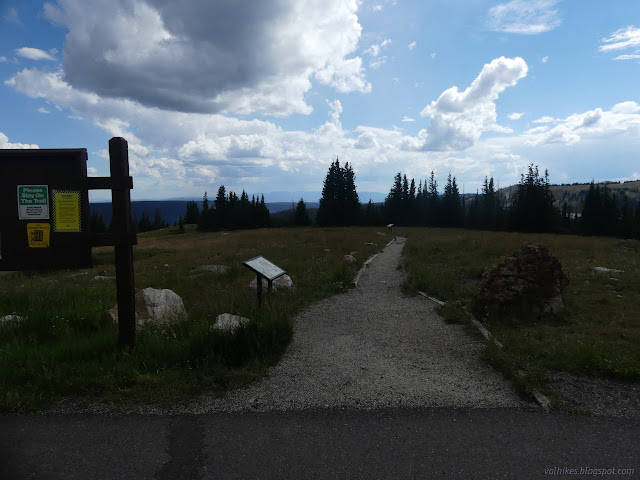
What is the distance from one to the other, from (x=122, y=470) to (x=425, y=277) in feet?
36.0

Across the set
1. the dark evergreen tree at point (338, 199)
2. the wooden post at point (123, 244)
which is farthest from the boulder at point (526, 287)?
the dark evergreen tree at point (338, 199)

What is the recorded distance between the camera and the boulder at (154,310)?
725 cm

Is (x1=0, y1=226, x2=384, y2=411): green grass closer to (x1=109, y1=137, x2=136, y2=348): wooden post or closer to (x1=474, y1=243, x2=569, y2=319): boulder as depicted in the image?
(x1=109, y1=137, x2=136, y2=348): wooden post

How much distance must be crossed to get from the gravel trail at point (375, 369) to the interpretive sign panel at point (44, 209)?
3174 millimetres

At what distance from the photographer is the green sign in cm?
550

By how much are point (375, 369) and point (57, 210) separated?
17.3 feet

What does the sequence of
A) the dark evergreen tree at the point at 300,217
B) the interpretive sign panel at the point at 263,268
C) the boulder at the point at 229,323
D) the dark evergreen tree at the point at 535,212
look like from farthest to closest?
the dark evergreen tree at the point at 300,217 < the dark evergreen tree at the point at 535,212 < the interpretive sign panel at the point at 263,268 < the boulder at the point at 229,323

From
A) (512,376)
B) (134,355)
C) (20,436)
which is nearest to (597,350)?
(512,376)

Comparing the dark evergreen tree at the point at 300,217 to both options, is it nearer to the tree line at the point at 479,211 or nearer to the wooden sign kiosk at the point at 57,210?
the tree line at the point at 479,211

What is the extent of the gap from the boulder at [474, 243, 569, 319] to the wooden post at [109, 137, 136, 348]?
7.22m

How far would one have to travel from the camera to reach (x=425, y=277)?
1296 cm

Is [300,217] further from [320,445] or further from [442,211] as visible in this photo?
[320,445]

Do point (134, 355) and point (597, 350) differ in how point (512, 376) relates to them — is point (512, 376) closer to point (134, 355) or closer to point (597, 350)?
point (597, 350)

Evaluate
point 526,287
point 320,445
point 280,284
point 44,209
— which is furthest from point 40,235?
point 526,287
